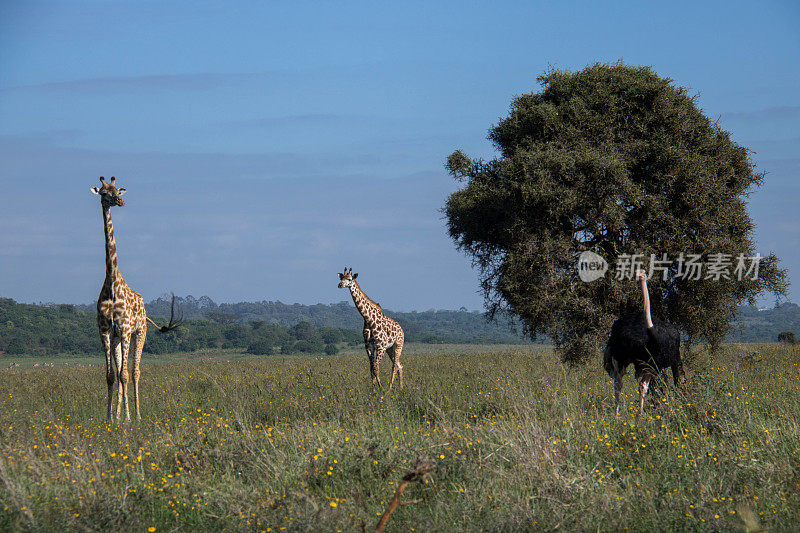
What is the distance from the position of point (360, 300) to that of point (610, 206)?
673cm

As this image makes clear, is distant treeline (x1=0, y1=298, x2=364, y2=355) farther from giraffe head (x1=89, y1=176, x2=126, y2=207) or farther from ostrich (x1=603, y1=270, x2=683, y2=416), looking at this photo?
ostrich (x1=603, y1=270, x2=683, y2=416)

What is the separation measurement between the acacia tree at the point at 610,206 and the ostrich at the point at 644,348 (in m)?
4.90

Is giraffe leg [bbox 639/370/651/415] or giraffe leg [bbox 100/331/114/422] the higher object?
giraffe leg [bbox 100/331/114/422]

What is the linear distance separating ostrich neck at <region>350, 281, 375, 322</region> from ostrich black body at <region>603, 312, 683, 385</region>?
676 centimetres

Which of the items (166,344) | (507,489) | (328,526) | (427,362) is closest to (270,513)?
(328,526)

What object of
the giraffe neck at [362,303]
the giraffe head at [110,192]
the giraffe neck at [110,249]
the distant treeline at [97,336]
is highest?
the giraffe head at [110,192]

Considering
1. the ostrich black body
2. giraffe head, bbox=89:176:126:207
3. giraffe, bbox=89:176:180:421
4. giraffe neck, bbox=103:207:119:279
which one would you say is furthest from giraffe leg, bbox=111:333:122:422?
the ostrich black body

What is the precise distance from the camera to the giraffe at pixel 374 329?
55.8 feet

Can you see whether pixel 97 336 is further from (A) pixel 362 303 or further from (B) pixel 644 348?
(B) pixel 644 348

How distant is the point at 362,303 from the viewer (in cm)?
1755

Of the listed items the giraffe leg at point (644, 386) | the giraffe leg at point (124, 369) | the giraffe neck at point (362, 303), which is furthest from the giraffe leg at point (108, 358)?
the giraffe leg at point (644, 386)

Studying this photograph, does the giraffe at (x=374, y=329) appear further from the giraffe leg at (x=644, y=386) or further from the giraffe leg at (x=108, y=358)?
the giraffe leg at (x=644, y=386)

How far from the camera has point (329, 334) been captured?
82.7 metres

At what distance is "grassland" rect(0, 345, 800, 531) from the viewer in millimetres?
6637
